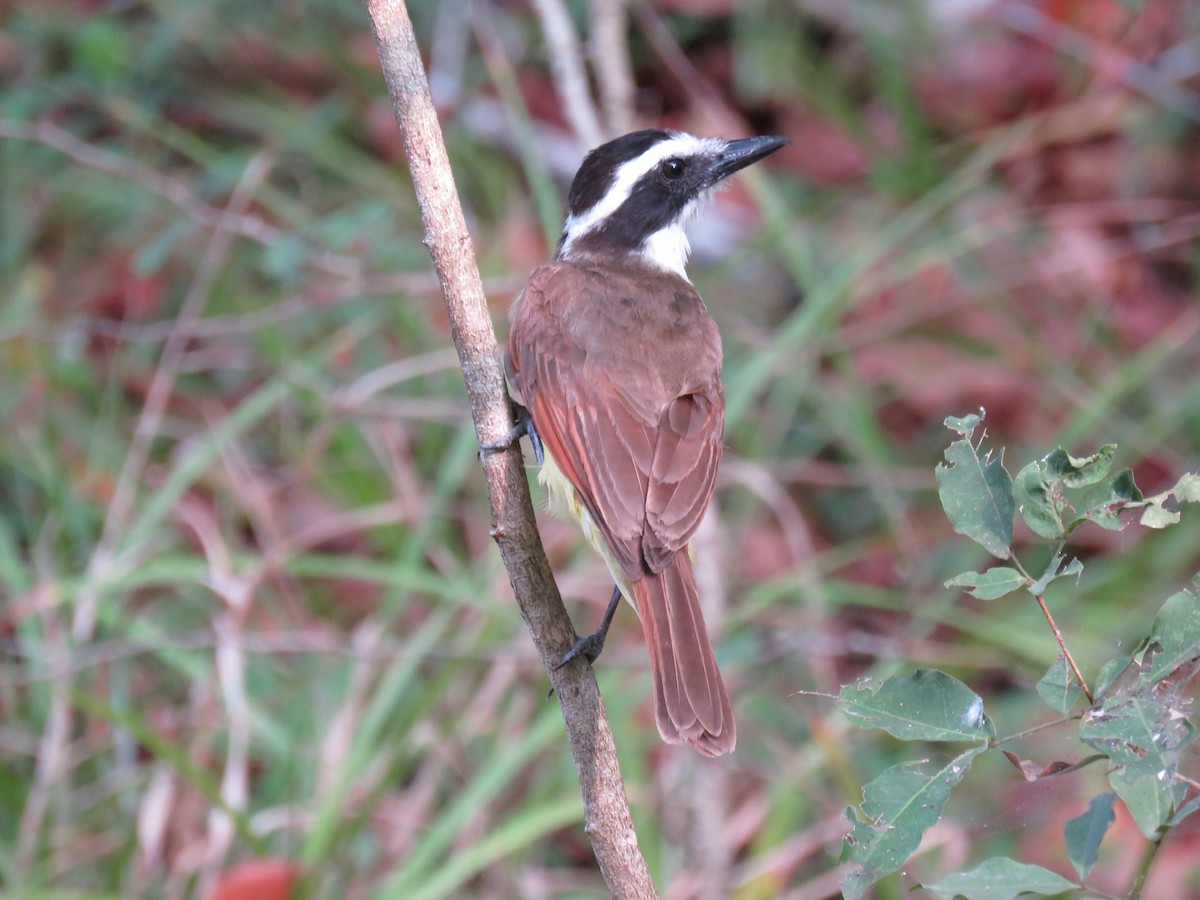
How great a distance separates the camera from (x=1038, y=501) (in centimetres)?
162

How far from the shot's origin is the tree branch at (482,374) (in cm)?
212

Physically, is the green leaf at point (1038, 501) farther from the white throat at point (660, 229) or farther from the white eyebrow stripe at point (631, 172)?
the white eyebrow stripe at point (631, 172)

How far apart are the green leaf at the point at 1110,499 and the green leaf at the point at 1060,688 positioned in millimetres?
160

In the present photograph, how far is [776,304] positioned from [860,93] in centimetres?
143

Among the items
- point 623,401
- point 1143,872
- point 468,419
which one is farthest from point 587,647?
point 468,419

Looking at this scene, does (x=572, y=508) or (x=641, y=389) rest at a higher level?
(x=641, y=389)

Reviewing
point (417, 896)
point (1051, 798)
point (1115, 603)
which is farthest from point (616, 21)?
point (1051, 798)

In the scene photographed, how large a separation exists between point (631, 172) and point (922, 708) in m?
2.38

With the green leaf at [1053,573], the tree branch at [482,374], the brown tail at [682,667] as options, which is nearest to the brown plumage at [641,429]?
the brown tail at [682,667]

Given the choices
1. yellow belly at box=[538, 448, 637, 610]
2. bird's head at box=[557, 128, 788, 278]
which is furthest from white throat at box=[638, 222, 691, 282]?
yellow belly at box=[538, 448, 637, 610]

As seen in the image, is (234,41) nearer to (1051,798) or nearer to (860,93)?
(860,93)

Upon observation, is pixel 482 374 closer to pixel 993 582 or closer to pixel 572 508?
pixel 572 508

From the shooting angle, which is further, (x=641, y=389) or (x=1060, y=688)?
(x=641, y=389)

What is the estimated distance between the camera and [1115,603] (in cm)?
473
